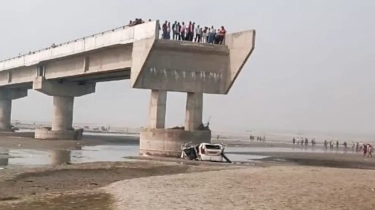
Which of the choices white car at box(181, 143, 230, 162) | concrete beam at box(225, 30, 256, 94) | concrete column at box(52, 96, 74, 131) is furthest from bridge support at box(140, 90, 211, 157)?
concrete column at box(52, 96, 74, 131)

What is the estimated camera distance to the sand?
14.5 meters

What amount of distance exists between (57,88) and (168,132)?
2963 cm

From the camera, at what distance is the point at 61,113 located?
2571 inches

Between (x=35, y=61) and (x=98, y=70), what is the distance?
660 inches

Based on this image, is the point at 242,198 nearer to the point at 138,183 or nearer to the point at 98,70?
the point at 138,183

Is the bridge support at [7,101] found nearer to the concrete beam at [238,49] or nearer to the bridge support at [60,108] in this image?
the bridge support at [60,108]

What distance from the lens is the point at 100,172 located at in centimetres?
2672

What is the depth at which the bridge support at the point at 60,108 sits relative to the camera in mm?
64812

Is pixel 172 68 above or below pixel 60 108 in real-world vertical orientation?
above

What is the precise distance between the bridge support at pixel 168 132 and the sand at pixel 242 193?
1736cm

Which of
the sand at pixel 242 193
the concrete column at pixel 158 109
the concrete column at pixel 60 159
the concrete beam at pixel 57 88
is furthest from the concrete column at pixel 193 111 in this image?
the concrete beam at pixel 57 88

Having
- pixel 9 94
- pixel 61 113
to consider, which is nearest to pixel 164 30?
pixel 61 113

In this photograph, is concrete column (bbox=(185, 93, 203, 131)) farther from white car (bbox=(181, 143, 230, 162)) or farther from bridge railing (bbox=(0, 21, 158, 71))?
bridge railing (bbox=(0, 21, 158, 71))

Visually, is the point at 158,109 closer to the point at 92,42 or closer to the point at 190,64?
the point at 190,64
